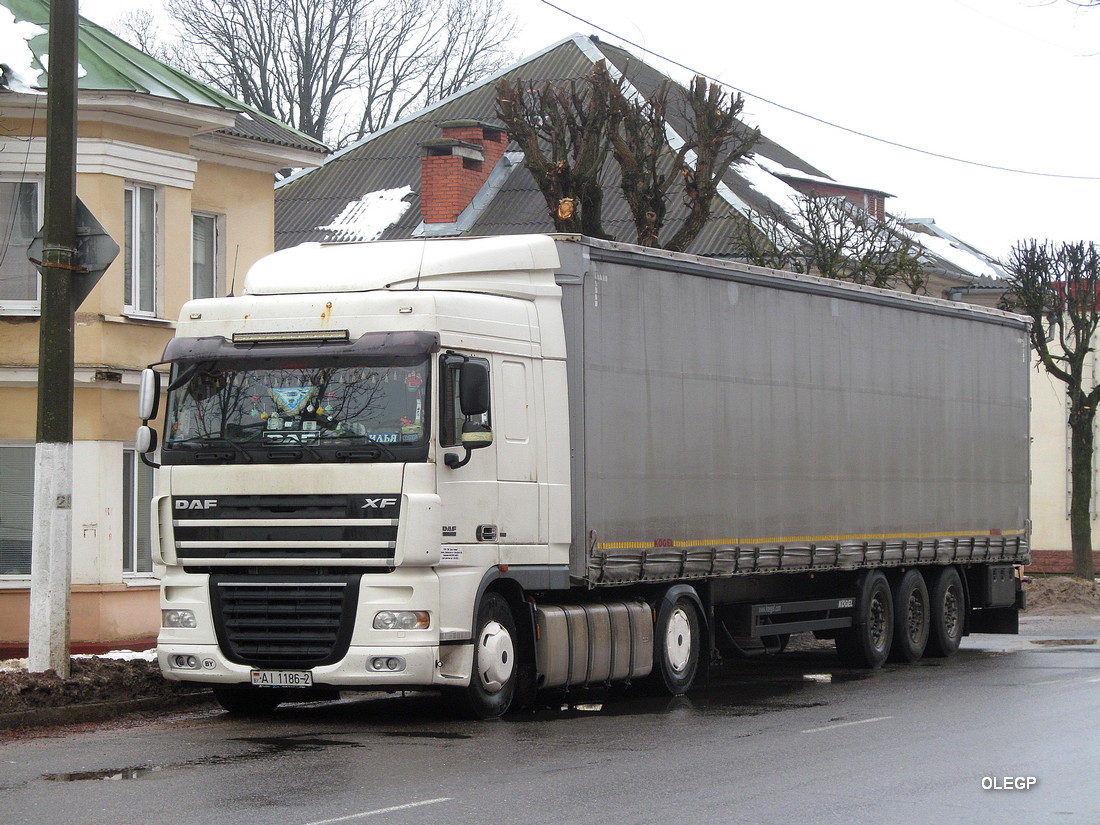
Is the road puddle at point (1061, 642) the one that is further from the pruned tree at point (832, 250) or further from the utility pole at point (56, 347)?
the utility pole at point (56, 347)

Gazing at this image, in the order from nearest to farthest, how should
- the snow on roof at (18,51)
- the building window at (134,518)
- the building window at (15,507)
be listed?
the snow on roof at (18,51) < the building window at (15,507) < the building window at (134,518)

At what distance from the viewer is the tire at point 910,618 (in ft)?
60.5

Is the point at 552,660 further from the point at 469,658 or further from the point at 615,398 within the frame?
the point at 615,398

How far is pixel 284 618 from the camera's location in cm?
1243

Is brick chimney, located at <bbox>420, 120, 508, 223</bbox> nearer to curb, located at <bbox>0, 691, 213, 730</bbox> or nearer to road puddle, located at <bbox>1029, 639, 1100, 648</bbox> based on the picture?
road puddle, located at <bbox>1029, 639, 1100, 648</bbox>

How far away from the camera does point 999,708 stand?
13539 millimetres

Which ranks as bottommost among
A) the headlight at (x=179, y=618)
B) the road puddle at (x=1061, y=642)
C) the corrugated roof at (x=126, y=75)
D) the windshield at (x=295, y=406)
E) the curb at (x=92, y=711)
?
the road puddle at (x=1061, y=642)

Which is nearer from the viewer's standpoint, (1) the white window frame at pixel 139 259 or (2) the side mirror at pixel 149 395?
(2) the side mirror at pixel 149 395

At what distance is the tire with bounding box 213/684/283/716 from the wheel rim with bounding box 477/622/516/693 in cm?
175

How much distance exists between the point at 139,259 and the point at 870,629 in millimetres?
9381

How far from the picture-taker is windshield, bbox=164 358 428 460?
12.3m

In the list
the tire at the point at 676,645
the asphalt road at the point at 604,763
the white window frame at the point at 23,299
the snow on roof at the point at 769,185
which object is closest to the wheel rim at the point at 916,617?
the asphalt road at the point at 604,763

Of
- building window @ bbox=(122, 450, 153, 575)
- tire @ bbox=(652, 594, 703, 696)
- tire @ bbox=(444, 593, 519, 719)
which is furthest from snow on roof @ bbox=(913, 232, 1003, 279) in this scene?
tire @ bbox=(444, 593, 519, 719)

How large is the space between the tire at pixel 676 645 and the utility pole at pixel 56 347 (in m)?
4.87
